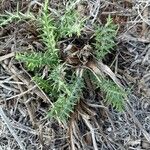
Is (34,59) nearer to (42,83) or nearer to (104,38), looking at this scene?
(42,83)

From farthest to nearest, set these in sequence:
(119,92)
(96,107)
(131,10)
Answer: (131,10), (96,107), (119,92)

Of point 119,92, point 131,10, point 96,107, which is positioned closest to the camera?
point 119,92

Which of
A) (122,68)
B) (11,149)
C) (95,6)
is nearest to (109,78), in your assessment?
(122,68)

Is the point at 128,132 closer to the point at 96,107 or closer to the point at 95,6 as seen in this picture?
the point at 96,107

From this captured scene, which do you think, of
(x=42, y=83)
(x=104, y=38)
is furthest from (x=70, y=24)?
(x=42, y=83)

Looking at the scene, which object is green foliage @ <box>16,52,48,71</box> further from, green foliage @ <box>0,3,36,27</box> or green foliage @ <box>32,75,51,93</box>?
green foliage @ <box>0,3,36,27</box>

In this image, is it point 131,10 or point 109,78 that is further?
point 131,10

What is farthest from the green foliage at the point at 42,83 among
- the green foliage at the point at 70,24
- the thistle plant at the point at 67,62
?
the green foliage at the point at 70,24

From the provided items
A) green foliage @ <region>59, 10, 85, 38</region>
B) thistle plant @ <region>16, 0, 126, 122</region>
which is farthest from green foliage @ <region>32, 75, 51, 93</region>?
green foliage @ <region>59, 10, 85, 38</region>
